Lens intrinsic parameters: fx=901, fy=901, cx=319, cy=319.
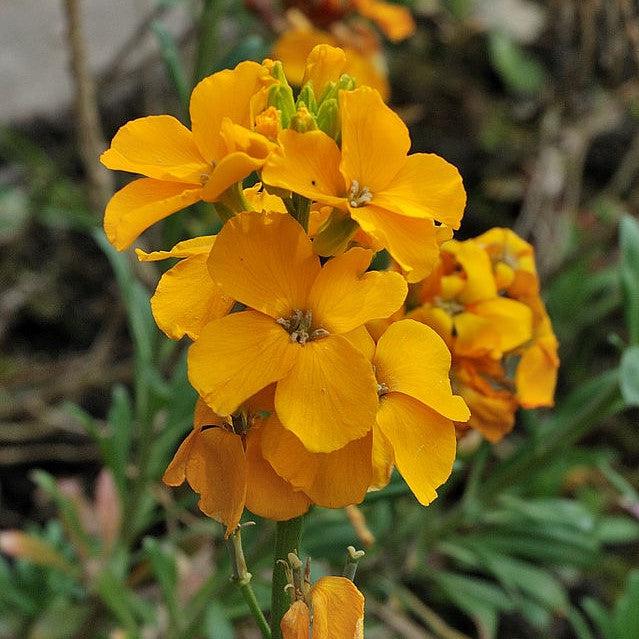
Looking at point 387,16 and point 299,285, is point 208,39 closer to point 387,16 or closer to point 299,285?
point 387,16

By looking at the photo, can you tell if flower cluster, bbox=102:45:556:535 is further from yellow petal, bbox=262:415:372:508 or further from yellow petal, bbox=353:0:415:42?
yellow petal, bbox=353:0:415:42

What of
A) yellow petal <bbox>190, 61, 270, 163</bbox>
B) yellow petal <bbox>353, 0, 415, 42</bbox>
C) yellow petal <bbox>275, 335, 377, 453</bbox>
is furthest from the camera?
yellow petal <bbox>353, 0, 415, 42</bbox>

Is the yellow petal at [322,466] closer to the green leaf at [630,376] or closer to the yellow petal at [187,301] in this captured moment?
the yellow petal at [187,301]

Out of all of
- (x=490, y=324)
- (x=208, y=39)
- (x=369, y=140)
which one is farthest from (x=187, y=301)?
(x=208, y=39)

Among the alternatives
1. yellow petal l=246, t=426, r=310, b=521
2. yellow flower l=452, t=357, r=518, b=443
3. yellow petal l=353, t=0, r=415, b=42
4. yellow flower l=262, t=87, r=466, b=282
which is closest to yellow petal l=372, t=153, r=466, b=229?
A: yellow flower l=262, t=87, r=466, b=282

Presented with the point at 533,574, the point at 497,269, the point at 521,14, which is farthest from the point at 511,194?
the point at 497,269

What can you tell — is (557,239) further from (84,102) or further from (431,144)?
(84,102)
